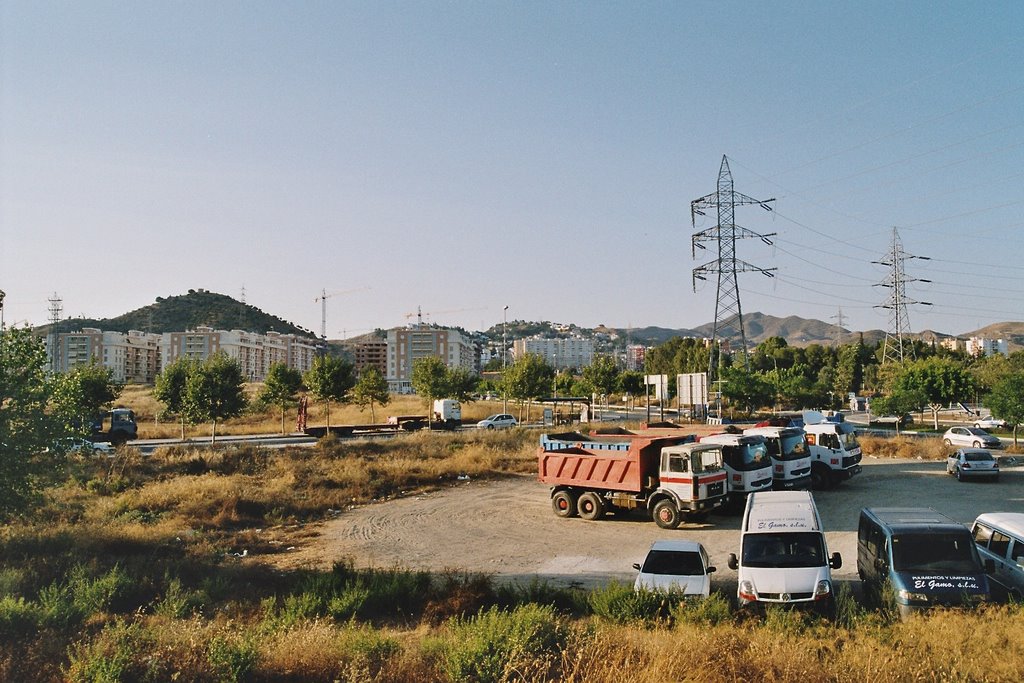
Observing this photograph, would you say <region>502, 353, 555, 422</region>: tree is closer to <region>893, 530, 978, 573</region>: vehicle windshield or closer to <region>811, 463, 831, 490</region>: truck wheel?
<region>811, 463, 831, 490</region>: truck wheel

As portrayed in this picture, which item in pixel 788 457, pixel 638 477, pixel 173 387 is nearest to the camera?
pixel 638 477

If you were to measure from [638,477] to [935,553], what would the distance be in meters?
10.4


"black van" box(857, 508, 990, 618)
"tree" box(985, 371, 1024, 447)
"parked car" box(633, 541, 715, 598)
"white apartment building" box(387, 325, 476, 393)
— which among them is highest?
"white apartment building" box(387, 325, 476, 393)

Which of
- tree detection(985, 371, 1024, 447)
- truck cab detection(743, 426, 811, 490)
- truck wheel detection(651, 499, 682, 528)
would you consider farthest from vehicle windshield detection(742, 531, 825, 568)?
tree detection(985, 371, 1024, 447)

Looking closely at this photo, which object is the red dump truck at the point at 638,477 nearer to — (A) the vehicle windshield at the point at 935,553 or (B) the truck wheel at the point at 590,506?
(B) the truck wheel at the point at 590,506

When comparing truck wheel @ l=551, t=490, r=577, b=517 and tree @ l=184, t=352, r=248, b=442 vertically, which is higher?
tree @ l=184, t=352, r=248, b=442

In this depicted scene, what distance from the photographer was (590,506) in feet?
74.5

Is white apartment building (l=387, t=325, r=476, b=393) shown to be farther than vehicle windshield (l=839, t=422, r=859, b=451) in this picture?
Yes

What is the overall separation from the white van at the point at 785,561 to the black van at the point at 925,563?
0.85 m

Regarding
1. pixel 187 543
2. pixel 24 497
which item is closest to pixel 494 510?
pixel 187 543

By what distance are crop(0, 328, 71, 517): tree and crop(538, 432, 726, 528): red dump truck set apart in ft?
46.6

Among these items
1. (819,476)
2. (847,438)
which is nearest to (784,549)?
(819,476)

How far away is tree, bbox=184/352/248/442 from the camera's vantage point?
159 ft

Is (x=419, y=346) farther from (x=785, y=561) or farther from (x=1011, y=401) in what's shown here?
(x=785, y=561)
